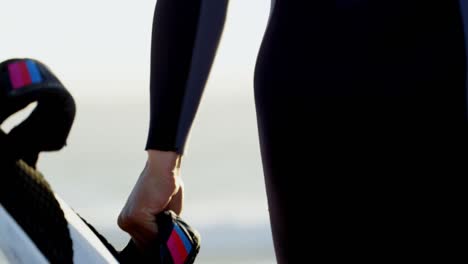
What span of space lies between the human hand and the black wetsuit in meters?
0.06

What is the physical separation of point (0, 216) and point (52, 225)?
0.18 feet

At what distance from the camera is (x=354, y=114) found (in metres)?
1.37

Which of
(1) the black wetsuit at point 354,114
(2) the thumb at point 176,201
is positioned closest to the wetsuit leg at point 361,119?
(1) the black wetsuit at point 354,114

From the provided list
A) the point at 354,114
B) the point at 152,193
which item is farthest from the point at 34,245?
the point at 354,114

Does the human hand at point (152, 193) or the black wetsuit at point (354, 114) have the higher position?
the black wetsuit at point (354, 114)

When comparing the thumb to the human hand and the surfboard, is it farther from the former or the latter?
the surfboard

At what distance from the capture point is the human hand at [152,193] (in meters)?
1.46

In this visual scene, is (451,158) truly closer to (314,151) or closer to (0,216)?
(314,151)

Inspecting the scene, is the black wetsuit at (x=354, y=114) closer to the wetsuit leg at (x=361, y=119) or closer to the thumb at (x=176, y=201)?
the wetsuit leg at (x=361, y=119)

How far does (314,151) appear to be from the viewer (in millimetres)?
1396

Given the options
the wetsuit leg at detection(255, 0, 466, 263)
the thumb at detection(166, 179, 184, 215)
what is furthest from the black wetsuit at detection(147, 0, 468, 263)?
the thumb at detection(166, 179, 184, 215)

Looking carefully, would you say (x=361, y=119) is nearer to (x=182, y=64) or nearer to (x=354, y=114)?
(x=354, y=114)

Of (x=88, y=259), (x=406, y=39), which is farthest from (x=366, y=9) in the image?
(x=88, y=259)

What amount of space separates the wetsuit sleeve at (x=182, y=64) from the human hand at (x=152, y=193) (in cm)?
1
